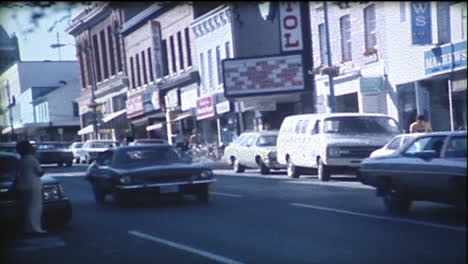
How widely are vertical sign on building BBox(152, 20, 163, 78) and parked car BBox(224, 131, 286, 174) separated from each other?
20151 millimetres

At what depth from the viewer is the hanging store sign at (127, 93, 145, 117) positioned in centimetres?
5103

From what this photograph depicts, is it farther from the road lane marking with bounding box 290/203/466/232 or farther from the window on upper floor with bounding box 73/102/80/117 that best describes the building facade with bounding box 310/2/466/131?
the window on upper floor with bounding box 73/102/80/117

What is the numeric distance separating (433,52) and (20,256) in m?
16.0

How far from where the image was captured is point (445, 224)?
10.9 metres

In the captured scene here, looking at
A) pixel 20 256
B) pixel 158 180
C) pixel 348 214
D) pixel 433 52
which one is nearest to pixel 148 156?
pixel 158 180

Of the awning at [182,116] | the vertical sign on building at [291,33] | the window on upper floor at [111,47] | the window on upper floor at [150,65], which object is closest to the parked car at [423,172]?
the vertical sign on building at [291,33]

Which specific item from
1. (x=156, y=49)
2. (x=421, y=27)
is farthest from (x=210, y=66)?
(x=421, y=27)

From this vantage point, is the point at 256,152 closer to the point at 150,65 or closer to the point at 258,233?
the point at 258,233

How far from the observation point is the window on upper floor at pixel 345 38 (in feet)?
92.5

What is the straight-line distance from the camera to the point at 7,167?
12.9m

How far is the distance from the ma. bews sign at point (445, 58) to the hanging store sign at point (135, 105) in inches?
1149

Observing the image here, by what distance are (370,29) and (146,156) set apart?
12906 millimetres

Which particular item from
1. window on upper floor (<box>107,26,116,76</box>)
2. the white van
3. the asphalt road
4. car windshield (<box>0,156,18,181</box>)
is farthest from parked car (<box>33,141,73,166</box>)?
window on upper floor (<box>107,26,116,76</box>)

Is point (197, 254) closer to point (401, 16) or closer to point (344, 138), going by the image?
point (344, 138)
